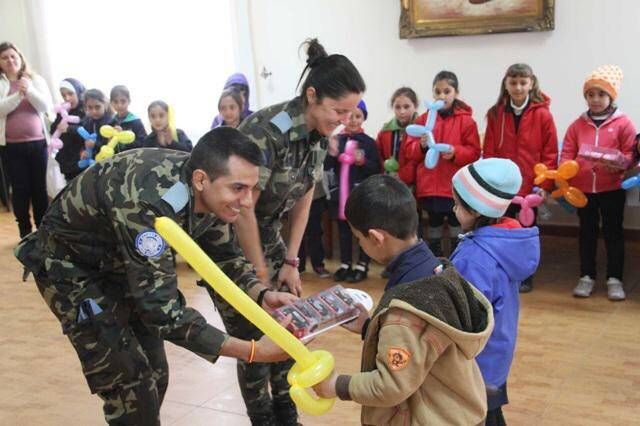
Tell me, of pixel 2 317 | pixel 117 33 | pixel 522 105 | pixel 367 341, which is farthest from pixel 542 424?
pixel 117 33

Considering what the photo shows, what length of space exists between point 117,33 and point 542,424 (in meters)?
5.20

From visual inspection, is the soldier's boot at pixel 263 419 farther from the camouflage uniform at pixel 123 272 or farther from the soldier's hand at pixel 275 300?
the soldier's hand at pixel 275 300

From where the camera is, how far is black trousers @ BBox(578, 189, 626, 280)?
12.3 ft

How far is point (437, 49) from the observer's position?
4.85m

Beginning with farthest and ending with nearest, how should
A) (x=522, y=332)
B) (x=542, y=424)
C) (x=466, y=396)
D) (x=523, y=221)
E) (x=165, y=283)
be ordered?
(x=523, y=221), (x=522, y=332), (x=542, y=424), (x=165, y=283), (x=466, y=396)

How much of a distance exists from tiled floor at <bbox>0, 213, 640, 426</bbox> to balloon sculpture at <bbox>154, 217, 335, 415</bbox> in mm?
1198

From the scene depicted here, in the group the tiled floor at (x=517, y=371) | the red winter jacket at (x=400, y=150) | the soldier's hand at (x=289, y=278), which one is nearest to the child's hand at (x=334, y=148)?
the red winter jacket at (x=400, y=150)

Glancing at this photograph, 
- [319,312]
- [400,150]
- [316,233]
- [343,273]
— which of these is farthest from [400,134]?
[319,312]

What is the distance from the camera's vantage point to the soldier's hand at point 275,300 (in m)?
2.02

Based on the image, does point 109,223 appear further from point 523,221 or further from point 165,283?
point 523,221

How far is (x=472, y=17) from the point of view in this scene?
466 centimetres

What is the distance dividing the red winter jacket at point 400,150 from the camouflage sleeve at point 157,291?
2607 mm

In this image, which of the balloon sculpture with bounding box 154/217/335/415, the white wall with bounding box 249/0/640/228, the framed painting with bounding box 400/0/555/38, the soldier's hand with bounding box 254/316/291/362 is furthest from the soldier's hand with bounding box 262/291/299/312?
the framed painting with bounding box 400/0/555/38

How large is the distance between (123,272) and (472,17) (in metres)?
3.42
